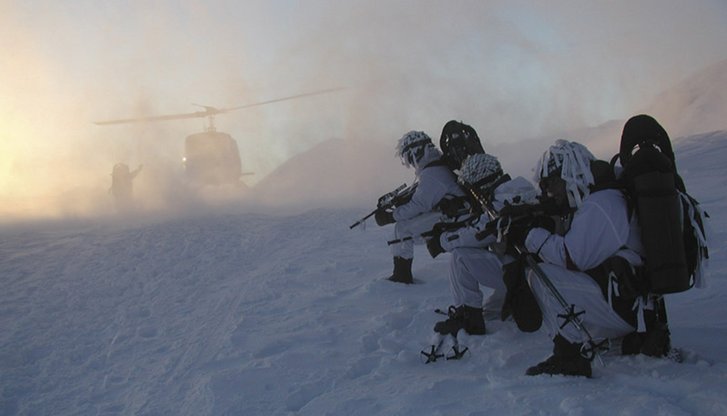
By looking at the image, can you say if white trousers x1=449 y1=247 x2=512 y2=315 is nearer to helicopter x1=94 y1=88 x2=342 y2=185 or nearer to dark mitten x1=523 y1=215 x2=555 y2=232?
dark mitten x1=523 y1=215 x2=555 y2=232

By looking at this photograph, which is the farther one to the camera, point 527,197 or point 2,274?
point 2,274

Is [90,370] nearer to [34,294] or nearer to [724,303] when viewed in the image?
[34,294]

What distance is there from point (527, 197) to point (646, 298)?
105 centimetres

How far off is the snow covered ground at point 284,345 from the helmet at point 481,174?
1.16 m

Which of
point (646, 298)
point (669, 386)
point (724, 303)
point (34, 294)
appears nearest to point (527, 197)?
point (646, 298)

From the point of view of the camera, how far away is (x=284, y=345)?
4.89 m

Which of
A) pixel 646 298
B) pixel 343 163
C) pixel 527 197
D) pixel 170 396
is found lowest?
pixel 170 396

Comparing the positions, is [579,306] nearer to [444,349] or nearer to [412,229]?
[444,349]

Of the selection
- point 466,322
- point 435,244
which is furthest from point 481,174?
point 466,322

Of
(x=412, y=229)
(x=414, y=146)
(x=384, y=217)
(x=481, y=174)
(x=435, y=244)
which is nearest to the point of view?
(x=481, y=174)

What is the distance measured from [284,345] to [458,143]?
2.89m

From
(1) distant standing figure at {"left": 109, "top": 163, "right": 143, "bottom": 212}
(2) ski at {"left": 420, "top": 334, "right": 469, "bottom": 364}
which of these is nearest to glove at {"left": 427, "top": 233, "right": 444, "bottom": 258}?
(2) ski at {"left": 420, "top": 334, "right": 469, "bottom": 364}

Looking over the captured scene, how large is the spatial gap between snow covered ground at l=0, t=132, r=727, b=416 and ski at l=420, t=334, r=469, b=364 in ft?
0.30

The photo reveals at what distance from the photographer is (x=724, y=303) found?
4.73m
